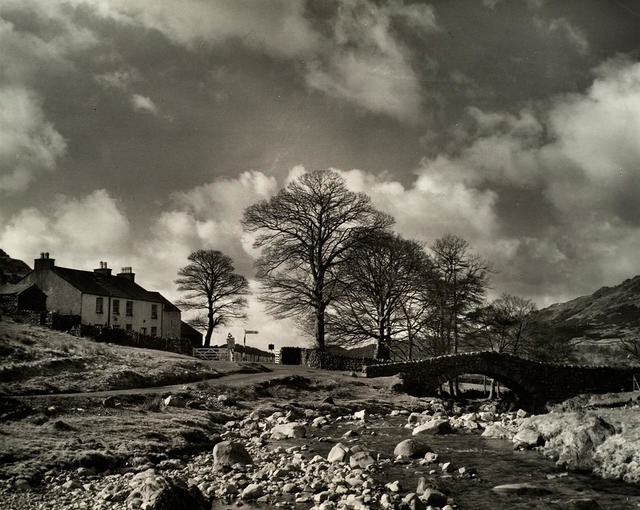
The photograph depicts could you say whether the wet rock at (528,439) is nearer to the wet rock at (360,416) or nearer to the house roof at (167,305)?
the wet rock at (360,416)

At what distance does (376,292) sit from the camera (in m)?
33.7

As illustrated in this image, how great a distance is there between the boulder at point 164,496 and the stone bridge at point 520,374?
66.8ft

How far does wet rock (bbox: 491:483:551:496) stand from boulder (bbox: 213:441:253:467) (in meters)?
4.76

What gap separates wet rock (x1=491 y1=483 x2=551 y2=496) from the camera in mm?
9891

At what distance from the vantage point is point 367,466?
37.2 ft

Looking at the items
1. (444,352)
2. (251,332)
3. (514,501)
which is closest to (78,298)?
(251,332)

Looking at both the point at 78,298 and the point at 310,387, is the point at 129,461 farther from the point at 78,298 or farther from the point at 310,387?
the point at 78,298

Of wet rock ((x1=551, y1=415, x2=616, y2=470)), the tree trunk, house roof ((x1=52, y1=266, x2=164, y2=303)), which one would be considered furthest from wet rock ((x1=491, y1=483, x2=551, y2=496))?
house roof ((x1=52, y1=266, x2=164, y2=303))

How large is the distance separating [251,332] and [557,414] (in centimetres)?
1999

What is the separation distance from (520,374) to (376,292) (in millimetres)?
9132

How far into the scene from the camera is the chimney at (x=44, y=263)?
139 feet

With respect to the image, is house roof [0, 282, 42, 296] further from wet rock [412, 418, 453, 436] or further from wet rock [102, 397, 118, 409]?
wet rock [412, 418, 453, 436]

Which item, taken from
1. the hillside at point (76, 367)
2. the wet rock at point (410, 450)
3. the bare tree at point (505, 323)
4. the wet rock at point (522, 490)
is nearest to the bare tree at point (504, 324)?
the bare tree at point (505, 323)

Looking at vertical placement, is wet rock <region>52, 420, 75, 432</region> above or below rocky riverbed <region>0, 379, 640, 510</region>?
above
